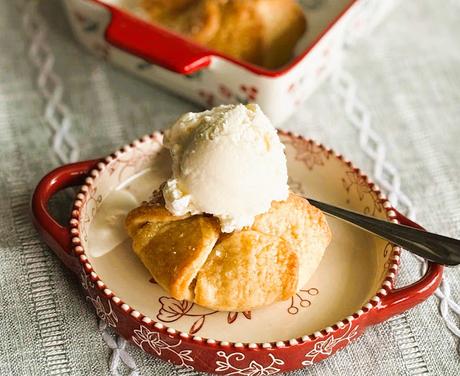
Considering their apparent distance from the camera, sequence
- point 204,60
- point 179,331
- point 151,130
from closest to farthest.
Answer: point 179,331 < point 204,60 < point 151,130

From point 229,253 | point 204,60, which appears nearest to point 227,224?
point 229,253

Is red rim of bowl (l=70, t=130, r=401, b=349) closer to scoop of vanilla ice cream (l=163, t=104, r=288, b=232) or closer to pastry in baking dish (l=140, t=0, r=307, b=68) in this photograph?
scoop of vanilla ice cream (l=163, t=104, r=288, b=232)

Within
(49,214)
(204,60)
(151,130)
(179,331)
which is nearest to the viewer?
(179,331)

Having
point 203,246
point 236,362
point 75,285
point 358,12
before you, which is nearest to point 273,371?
point 236,362

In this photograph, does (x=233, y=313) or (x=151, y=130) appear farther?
(x=151, y=130)

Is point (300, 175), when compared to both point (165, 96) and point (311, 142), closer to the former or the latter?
point (311, 142)

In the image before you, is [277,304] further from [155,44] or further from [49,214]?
[155,44]

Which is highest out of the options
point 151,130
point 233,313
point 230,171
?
point 230,171
